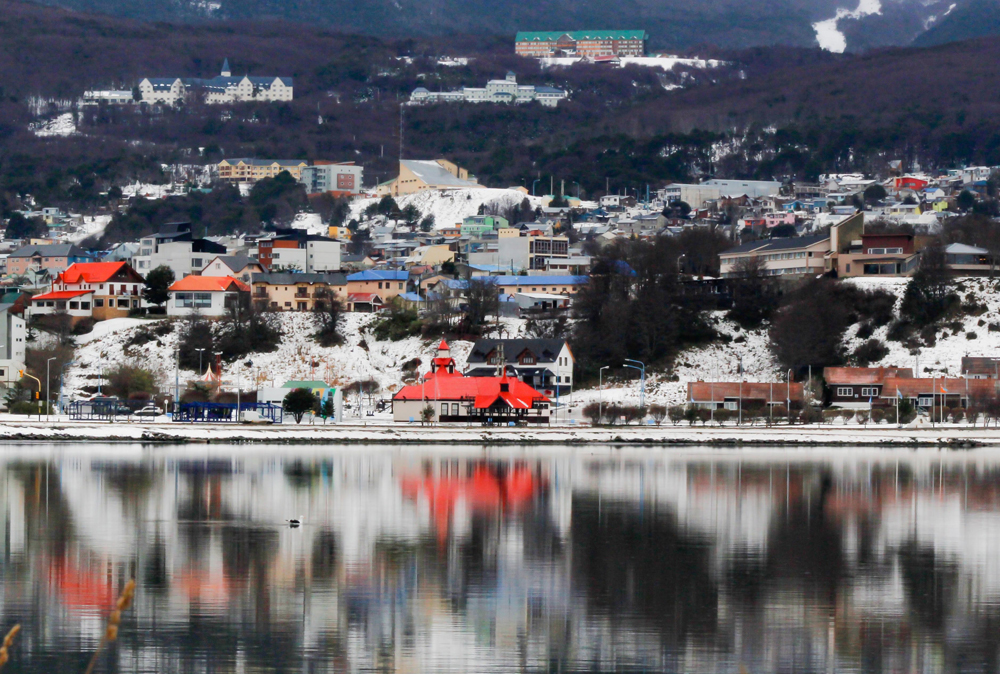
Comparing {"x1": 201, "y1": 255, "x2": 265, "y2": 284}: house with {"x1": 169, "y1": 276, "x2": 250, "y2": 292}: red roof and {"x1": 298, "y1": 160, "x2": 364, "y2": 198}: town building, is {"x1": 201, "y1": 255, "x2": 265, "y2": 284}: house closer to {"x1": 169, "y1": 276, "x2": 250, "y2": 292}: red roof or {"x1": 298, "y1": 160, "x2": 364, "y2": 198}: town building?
{"x1": 169, "y1": 276, "x2": 250, "y2": 292}: red roof

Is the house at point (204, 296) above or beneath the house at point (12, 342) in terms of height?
above

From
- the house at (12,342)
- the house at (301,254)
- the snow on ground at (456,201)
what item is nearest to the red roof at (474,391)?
the house at (12,342)

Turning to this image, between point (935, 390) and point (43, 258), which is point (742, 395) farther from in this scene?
point (43, 258)

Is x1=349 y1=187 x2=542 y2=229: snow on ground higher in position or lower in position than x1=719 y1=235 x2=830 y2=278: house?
higher

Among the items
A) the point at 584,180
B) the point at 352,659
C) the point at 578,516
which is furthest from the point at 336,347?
the point at 584,180

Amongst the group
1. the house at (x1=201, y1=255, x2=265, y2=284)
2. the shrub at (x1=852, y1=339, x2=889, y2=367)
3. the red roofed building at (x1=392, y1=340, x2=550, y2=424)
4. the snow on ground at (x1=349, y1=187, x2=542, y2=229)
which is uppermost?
the snow on ground at (x1=349, y1=187, x2=542, y2=229)

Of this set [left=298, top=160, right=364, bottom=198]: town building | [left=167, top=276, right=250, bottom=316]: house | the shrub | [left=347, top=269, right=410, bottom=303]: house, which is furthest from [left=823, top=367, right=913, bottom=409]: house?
[left=298, top=160, right=364, bottom=198]: town building

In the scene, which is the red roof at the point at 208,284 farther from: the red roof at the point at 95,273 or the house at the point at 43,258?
the house at the point at 43,258
